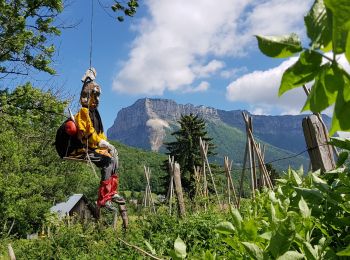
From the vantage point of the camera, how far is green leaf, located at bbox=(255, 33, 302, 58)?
416 mm

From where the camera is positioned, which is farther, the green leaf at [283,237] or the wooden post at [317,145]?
the wooden post at [317,145]

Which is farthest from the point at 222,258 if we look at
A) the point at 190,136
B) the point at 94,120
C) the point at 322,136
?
the point at 190,136

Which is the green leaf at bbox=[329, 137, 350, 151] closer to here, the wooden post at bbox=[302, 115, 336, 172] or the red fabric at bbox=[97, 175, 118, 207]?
the wooden post at bbox=[302, 115, 336, 172]

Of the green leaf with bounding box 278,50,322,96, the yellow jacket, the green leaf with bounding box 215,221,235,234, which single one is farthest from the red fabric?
the green leaf with bounding box 278,50,322,96

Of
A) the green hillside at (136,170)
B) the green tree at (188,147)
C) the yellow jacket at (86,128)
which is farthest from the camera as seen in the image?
the green hillside at (136,170)

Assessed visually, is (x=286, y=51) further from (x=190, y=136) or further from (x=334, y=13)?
(x=190, y=136)

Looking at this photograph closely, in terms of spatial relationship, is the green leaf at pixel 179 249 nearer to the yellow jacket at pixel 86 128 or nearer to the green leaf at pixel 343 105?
the green leaf at pixel 343 105

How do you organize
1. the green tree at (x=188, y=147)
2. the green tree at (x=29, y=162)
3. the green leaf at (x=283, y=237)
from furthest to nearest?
the green tree at (x=188, y=147) → the green tree at (x=29, y=162) → the green leaf at (x=283, y=237)

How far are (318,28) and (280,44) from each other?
0.04 metres

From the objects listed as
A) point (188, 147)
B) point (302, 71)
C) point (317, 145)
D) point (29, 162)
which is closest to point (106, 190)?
point (317, 145)

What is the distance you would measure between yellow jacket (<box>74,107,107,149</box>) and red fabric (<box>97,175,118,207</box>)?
0.50 meters

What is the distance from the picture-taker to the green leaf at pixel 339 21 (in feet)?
1.13

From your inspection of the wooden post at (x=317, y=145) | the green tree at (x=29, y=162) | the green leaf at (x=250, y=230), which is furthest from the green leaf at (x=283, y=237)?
the green tree at (x=29, y=162)

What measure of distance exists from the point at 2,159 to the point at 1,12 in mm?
14040
